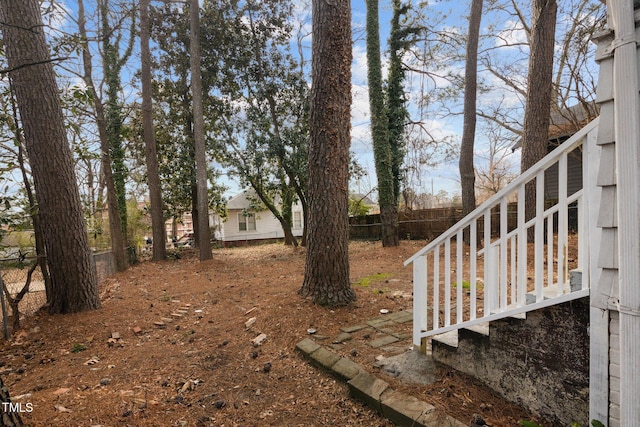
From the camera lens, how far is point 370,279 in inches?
230

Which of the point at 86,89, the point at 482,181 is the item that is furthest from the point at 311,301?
the point at 482,181

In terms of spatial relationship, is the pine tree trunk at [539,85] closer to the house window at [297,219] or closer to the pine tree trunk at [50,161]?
the pine tree trunk at [50,161]

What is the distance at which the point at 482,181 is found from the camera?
20.4 metres

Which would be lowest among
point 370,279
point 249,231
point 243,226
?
point 249,231

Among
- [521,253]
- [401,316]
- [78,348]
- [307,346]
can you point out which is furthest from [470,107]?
[78,348]

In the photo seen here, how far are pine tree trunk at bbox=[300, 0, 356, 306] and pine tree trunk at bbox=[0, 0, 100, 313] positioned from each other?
321 centimetres

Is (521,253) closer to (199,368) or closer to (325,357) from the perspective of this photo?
(325,357)

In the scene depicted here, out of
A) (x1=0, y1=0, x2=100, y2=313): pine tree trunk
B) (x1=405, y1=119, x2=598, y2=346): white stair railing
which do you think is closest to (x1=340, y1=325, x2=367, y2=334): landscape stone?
(x1=405, y1=119, x2=598, y2=346): white stair railing

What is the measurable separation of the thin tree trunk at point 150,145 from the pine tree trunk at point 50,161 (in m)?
6.14

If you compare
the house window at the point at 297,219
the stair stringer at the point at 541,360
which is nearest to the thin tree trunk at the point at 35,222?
the stair stringer at the point at 541,360

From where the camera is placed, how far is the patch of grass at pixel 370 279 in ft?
17.8

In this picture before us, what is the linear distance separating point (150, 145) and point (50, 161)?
6553mm

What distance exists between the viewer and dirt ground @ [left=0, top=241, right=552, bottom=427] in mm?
2141

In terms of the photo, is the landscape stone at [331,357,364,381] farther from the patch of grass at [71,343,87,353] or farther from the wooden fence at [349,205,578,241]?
the wooden fence at [349,205,578,241]
